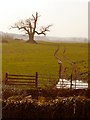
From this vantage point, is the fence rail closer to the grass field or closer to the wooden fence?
the wooden fence

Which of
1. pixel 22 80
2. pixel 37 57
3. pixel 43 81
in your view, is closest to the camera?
pixel 43 81

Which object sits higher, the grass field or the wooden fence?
the grass field

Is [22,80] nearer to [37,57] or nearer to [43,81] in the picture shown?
[43,81]

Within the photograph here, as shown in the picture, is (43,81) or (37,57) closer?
(43,81)

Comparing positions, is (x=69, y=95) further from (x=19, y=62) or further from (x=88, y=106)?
(x=19, y=62)

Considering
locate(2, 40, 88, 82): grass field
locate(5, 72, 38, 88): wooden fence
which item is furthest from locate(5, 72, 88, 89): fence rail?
locate(2, 40, 88, 82): grass field

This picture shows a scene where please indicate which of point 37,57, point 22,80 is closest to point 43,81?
point 22,80

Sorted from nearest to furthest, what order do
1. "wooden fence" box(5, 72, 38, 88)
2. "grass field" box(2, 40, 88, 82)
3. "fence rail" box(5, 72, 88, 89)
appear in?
"fence rail" box(5, 72, 88, 89) → "wooden fence" box(5, 72, 38, 88) → "grass field" box(2, 40, 88, 82)

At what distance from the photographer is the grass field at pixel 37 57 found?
1452 cm

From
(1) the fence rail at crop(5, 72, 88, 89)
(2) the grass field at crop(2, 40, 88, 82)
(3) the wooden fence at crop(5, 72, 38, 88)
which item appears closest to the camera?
(1) the fence rail at crop(5, 72, 88, 89)

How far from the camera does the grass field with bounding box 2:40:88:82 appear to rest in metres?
14.5

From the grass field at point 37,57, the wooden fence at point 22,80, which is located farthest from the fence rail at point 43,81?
the grass field at point 37,57

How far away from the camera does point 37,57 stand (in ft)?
49.4

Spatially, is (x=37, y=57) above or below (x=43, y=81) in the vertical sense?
above
